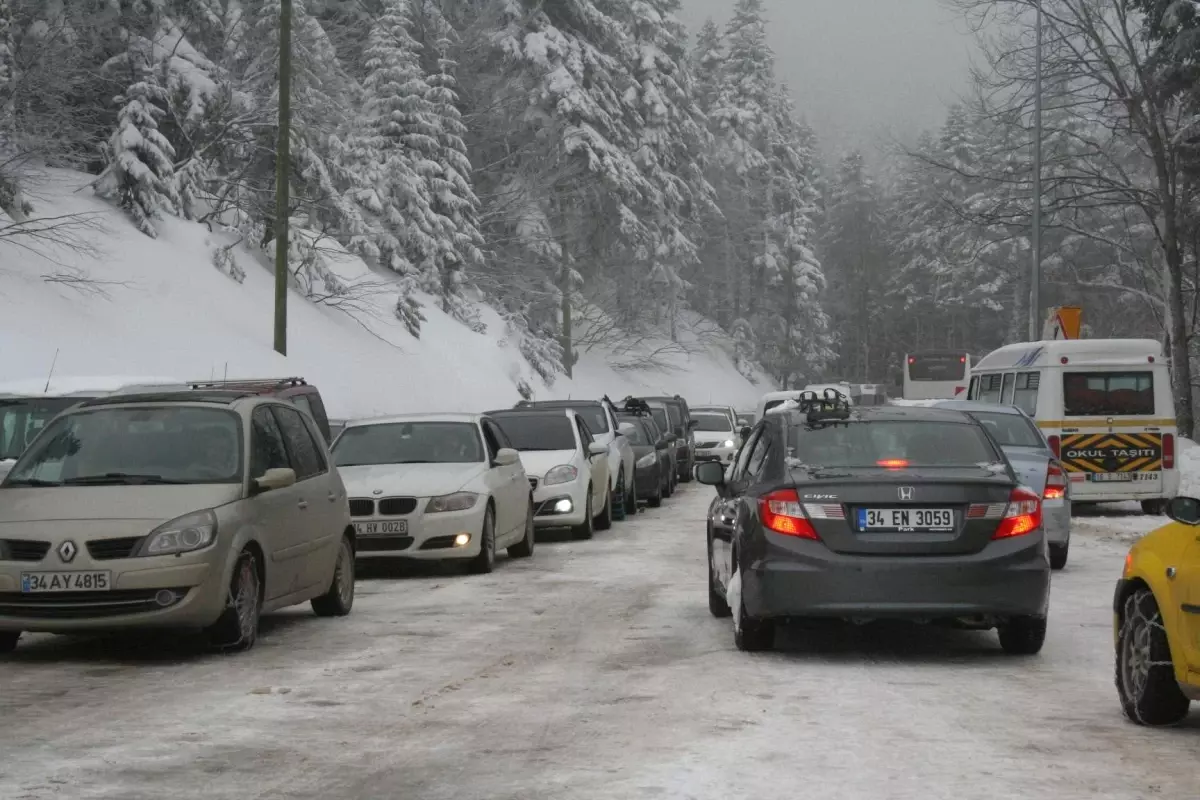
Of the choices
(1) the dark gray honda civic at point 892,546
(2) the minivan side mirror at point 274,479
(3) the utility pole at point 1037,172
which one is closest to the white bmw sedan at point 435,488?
(2) the minivan side mirror at point 274,479

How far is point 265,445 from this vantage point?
38.0 feet

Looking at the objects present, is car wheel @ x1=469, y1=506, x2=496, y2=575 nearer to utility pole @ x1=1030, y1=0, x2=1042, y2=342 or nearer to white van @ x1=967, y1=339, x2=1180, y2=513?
white van @ x1=967, y1=339, x2=1180, y2=513

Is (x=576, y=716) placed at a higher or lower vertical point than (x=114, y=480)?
lower

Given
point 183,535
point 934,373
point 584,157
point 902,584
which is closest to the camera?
point 902,584

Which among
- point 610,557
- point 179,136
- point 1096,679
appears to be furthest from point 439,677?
point 179,136

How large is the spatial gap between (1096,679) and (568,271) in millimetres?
54810

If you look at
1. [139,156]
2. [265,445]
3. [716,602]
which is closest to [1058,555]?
[716,602]

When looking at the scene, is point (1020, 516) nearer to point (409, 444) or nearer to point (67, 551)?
point (67, 551)

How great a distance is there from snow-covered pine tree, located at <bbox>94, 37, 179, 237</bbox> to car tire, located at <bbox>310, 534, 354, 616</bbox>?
1023 inches

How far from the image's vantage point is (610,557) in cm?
1828

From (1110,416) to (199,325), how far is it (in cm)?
1823

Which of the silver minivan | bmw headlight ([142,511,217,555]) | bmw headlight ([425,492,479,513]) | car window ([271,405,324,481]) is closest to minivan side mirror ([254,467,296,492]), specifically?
the silver minivan

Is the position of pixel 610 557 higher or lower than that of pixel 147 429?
lower

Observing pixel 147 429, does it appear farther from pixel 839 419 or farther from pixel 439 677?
pixel 839 419
